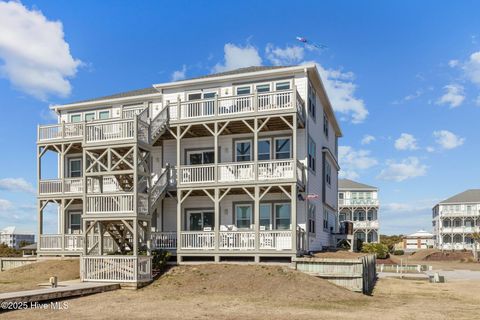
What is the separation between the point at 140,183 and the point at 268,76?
9.08 meters

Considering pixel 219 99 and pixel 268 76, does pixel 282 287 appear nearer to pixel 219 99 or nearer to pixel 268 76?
pixel 219 99

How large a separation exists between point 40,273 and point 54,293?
853 centimetres

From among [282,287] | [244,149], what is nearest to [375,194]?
[244,149]

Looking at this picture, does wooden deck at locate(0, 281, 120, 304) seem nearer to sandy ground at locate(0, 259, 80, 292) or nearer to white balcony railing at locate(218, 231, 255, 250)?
sandy ground at locate(0, 259, 80, 292)

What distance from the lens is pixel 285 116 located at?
24297 millimetres

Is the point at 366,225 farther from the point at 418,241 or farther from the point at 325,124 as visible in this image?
the point at 418,241

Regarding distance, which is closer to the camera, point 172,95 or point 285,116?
point 285,116

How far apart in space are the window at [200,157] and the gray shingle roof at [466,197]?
73.0 m

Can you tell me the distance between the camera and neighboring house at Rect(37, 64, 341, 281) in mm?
23406

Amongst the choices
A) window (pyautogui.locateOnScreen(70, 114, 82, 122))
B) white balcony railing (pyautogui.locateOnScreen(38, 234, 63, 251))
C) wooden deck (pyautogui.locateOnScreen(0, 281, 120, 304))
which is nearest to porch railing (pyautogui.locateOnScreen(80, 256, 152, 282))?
wooden deck (pyautogui.locateOnScreen(0, 281, 120, 304))

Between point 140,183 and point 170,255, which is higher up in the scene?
point 140,183

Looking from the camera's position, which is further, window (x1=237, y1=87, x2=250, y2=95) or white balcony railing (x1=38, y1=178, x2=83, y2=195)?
white balcony railing (x1=38, y1=178, x2=83, y2=195)

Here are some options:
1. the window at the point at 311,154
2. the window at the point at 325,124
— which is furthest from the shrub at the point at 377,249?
the window at the point at 311,154

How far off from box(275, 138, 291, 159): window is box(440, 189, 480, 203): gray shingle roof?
71.9m
